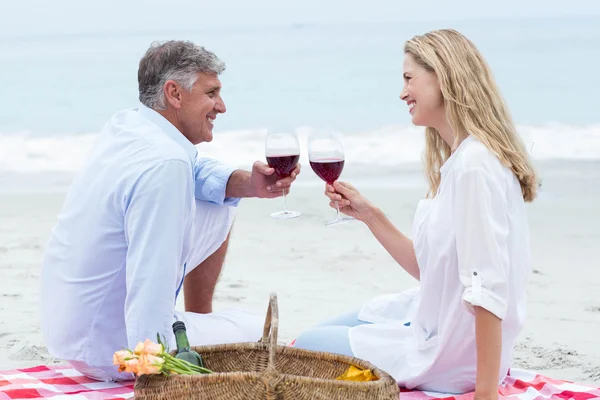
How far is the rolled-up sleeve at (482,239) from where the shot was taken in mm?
2902

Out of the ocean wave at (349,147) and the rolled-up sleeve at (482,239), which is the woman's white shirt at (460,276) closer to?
the rolled-up sleeve at (482,239)

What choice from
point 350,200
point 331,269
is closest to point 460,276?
point 350,200

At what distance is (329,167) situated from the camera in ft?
11.5

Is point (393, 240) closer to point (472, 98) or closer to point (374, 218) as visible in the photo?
point (374, 218)

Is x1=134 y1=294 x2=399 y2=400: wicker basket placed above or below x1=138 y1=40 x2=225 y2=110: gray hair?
below

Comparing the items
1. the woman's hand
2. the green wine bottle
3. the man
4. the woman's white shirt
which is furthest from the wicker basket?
the woman's hand

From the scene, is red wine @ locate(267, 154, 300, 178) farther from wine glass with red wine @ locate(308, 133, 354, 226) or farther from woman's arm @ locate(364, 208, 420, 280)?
woman's arm @ locate(364, 208, 420, 280)

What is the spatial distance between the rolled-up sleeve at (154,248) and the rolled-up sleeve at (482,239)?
3.33ft

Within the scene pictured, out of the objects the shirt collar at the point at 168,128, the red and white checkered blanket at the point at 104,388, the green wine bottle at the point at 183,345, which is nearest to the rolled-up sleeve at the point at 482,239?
→ the red and white checkered blanket at the point at 104,388

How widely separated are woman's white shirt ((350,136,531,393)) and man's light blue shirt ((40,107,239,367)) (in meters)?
0.78

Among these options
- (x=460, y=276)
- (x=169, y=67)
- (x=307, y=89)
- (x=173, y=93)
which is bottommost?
(x=460, y=276)

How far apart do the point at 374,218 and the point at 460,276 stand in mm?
712

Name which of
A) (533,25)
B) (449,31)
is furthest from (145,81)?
(533,25)

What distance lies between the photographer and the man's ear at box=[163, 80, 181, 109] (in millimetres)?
3725
